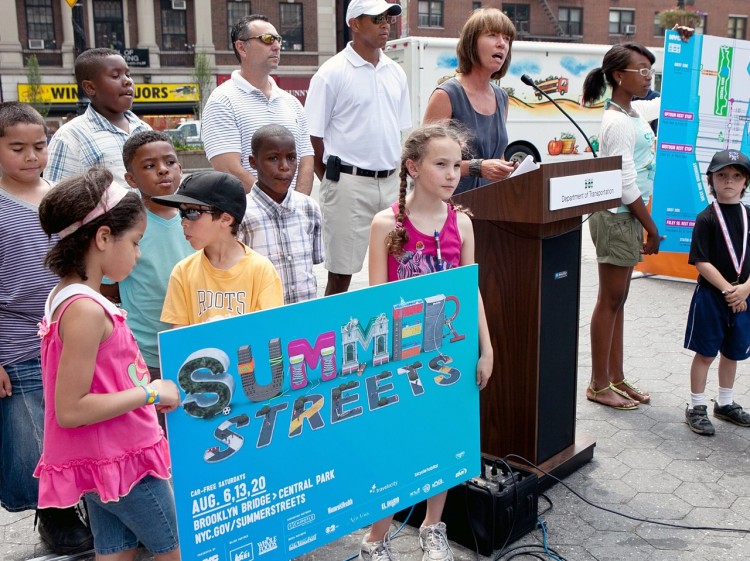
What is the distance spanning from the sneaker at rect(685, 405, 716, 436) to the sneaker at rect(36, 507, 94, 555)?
3.24m

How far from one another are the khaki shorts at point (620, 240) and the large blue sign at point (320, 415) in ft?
6.34

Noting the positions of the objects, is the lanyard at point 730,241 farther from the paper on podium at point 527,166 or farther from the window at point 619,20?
the window at point 619,20

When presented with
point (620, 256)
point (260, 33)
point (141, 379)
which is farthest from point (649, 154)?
point (141, 379)

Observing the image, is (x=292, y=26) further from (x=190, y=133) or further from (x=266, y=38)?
(x=266, y=38)

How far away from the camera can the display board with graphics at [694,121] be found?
678 centimetres

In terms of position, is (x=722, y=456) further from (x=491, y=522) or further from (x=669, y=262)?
(x=669, y=262)

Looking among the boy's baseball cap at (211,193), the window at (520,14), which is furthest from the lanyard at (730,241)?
the window at (520,14)

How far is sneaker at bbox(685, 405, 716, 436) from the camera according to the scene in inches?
167

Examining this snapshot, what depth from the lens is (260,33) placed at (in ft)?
14.9

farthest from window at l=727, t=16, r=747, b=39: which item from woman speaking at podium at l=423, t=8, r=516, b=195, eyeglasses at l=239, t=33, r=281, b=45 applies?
eyeglasses at l=239, t=33, r=281, b=45

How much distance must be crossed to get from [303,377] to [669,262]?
6.68 metres

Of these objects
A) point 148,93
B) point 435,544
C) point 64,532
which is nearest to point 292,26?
point 148,93

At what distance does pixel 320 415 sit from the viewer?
2.41 m

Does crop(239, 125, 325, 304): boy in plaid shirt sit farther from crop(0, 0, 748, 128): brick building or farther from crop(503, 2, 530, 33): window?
crop(503, 2, 530, 33): window
